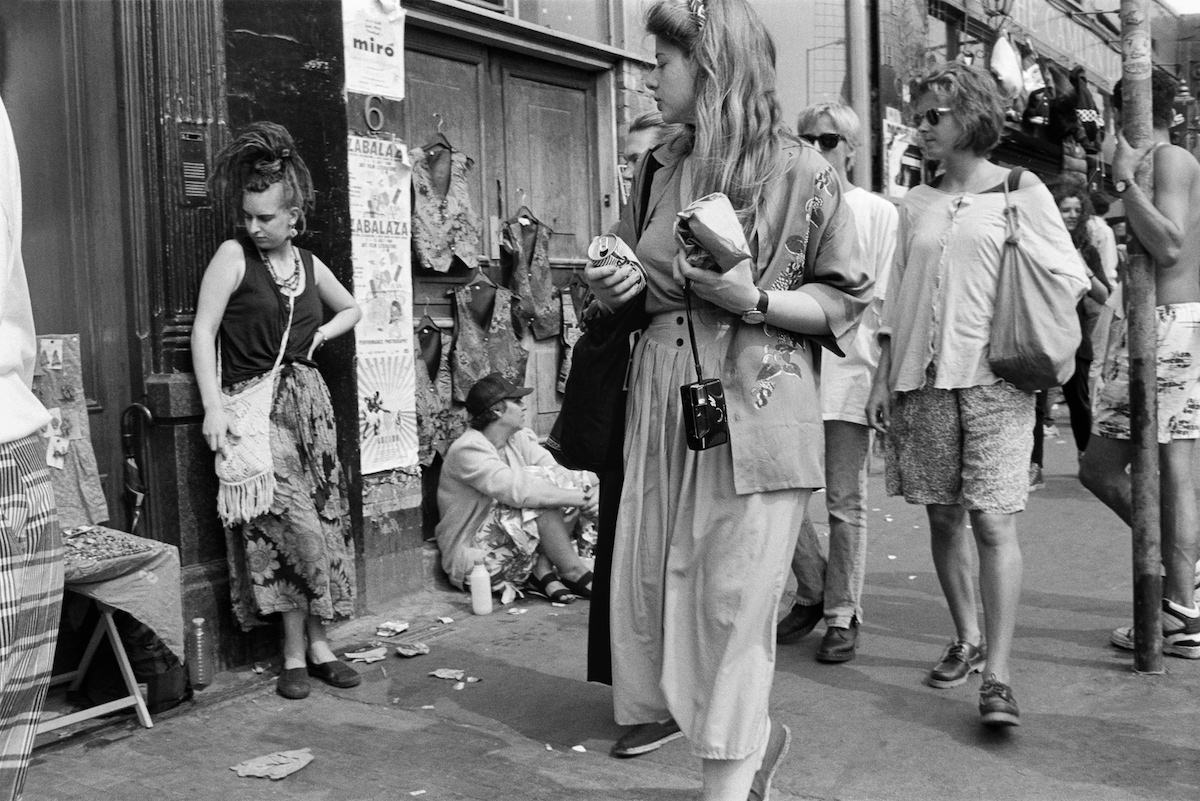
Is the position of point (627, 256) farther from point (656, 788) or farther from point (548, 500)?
point (548, 500)

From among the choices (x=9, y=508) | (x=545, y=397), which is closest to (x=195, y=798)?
(x=9, y=508)

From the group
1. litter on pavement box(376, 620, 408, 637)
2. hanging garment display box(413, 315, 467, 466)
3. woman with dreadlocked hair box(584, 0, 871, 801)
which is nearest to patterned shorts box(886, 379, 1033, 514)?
woman with dreadlocked hair box(584, 0, 871, 801)

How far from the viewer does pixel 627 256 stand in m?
3.20

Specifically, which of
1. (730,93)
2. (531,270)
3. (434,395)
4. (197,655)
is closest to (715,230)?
(730,93)

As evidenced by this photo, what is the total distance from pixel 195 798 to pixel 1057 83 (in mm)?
13735

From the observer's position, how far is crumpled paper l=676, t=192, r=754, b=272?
2939mm

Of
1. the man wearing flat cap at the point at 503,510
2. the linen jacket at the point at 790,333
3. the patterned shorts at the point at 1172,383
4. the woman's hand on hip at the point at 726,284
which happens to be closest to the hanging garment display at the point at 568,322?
the man wearing flat cap at the point at 503,510

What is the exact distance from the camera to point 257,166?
4.59 meters

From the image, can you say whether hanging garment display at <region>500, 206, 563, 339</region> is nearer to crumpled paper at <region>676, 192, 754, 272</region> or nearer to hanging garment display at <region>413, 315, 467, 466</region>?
hanging garment display at <region>413, 315, 467, 466</region>

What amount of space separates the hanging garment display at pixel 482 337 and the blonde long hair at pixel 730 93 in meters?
3.61

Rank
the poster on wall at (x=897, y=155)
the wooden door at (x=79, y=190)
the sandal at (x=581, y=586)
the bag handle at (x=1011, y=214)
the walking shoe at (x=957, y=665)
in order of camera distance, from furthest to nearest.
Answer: the poster on wall at (x=897, y=155)
the sandal at (x=581, y=586)
the wooden door at (x=79, y=190)
the walking shoe at (x=957, y=665)
the bag handle at (x=1011, y=214)

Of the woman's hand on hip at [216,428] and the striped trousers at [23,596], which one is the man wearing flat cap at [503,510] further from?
the striped trousers at [23,596]

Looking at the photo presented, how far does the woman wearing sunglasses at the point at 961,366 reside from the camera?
4.05m

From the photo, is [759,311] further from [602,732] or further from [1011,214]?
[602,732]
